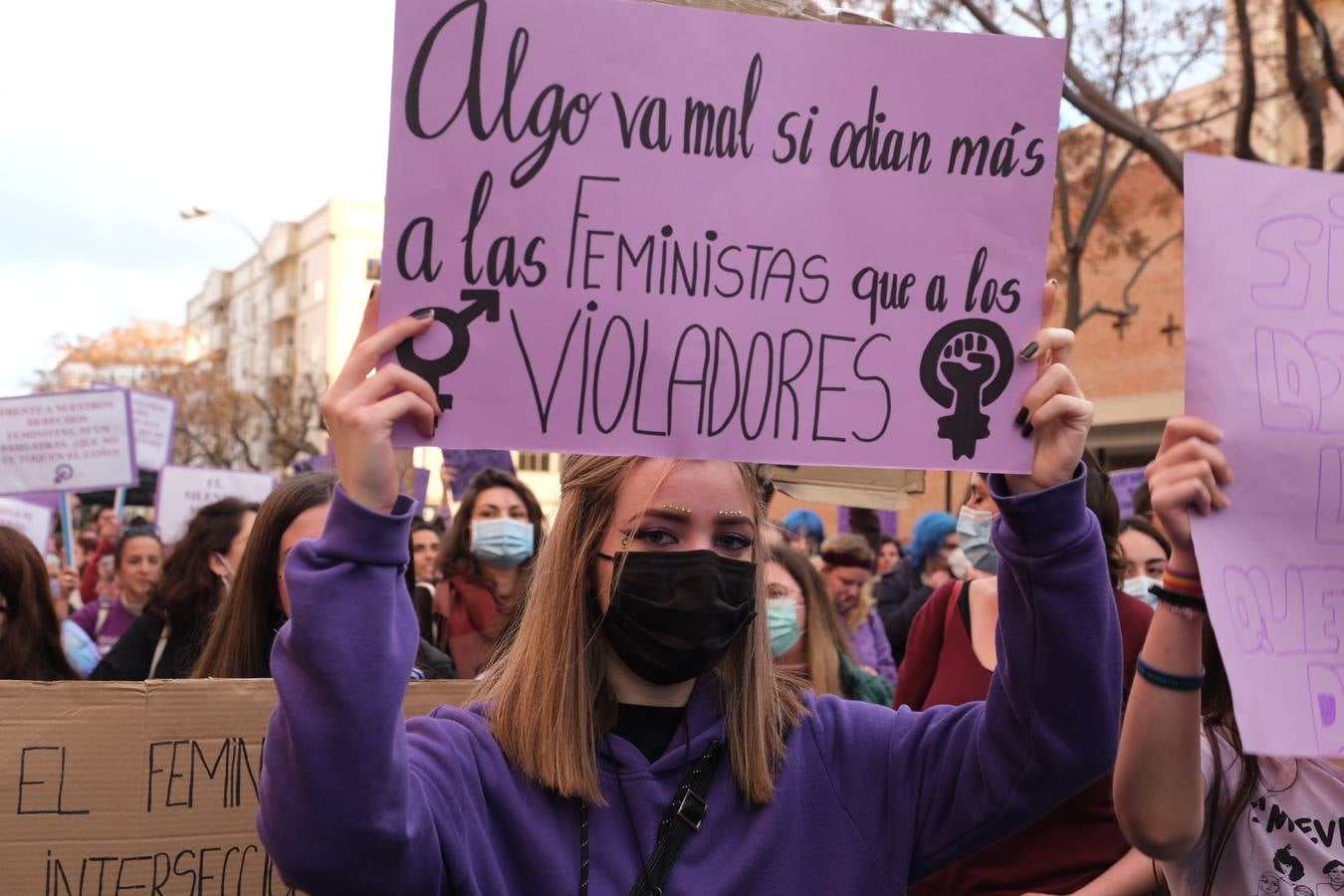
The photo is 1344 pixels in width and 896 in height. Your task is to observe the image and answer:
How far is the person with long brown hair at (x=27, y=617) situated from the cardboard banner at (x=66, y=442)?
575 centimetres

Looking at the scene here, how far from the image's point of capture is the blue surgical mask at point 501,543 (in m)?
5.87

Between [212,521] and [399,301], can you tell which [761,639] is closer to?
[399,301]

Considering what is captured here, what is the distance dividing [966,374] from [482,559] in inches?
160

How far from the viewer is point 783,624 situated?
4.98 m

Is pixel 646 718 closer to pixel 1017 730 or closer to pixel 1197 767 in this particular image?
pixel 1017 730

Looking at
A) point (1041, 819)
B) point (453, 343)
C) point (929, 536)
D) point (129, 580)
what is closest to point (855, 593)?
point (929, 536)

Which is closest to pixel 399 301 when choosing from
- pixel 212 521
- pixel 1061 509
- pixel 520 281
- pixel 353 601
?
pixel 520 281

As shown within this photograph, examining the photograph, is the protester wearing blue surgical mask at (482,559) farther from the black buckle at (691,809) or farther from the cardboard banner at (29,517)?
the cardboard banner at (29,517)

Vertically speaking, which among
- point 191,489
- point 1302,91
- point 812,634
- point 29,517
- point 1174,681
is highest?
point 1302,91

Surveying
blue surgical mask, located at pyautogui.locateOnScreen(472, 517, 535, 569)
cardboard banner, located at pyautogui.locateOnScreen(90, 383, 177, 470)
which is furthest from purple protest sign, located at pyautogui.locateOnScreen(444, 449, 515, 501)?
cardboard banner, located at pyautogui.locateOnScreen(90, 383, 177, 470)

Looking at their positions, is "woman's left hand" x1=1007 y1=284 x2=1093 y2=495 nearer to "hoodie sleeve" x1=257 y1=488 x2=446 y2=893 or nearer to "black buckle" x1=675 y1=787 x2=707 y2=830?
"black buckle" x1=675 y1=787 x2=707 y2=830

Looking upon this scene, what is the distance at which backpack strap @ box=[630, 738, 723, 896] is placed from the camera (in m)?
1.96

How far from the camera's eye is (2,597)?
392 cm

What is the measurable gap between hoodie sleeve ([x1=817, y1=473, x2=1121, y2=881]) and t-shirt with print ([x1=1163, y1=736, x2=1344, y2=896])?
318mm
